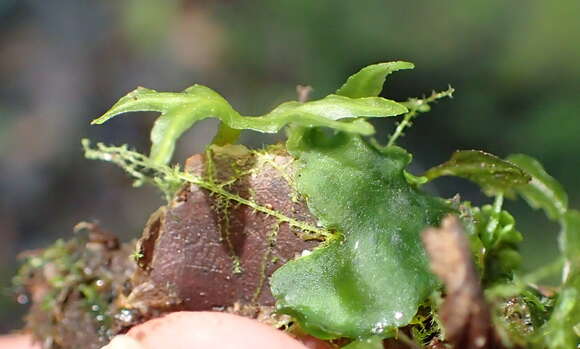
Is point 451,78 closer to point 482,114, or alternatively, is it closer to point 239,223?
point 482,114

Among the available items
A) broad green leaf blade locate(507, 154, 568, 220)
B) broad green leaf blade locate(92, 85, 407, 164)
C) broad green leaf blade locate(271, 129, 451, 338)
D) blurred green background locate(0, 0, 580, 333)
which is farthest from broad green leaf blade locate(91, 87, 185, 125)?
blurred green background locate(0, 0, 580, 333)

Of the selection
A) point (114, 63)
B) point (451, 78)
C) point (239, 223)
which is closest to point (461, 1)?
point (451, 78)

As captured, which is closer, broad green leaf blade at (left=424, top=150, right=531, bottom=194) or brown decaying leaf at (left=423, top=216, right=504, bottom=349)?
brown decaying leaf at (left=423, top=216, right=504, bottom=349)

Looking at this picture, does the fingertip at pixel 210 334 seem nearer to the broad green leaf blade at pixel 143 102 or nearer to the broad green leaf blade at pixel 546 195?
the broad green leaf blade at pixel 143 102

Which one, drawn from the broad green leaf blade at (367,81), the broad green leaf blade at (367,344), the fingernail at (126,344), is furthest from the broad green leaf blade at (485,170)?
the fingernail at (126,344)

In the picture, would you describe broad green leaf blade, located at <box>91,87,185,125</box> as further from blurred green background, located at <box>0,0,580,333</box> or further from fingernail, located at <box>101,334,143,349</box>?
blurred green background, located at <box>0,0,580,333</box>

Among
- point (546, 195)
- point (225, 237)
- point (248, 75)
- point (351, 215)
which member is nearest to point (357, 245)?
point (351, 215)

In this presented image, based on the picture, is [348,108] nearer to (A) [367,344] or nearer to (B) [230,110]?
(B) [230,110]
